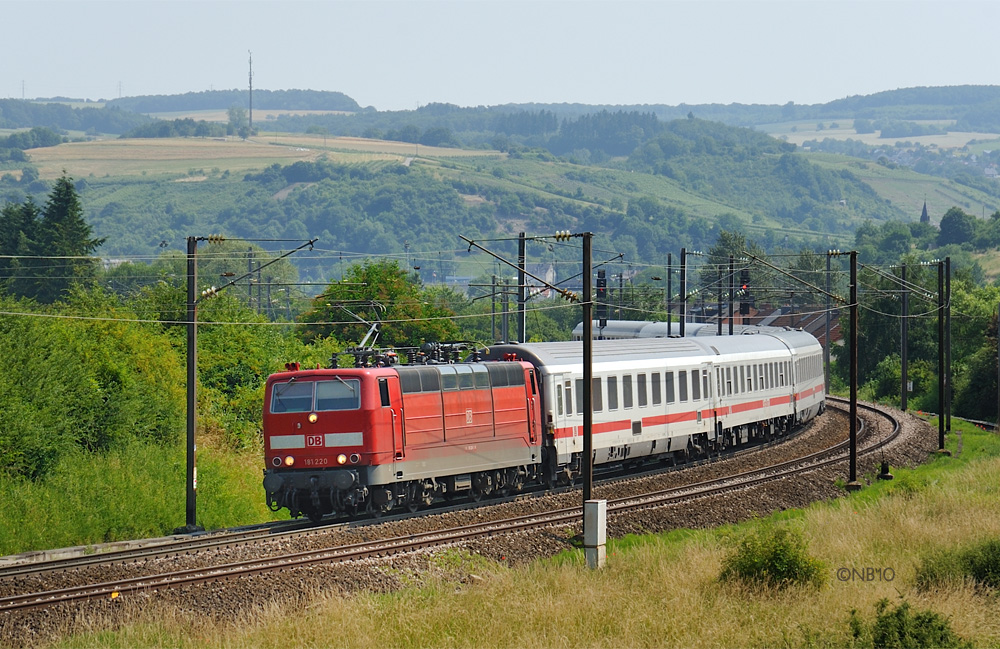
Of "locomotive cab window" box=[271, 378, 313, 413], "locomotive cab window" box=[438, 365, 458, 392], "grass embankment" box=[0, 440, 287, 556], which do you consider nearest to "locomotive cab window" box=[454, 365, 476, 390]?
"locomotive cab window" box=[438, 365, 458, 392]

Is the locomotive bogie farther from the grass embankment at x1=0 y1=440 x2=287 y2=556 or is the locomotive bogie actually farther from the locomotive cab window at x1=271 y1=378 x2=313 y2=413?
the grass embankment at x1=0 y1=440 x2=287 y2=556

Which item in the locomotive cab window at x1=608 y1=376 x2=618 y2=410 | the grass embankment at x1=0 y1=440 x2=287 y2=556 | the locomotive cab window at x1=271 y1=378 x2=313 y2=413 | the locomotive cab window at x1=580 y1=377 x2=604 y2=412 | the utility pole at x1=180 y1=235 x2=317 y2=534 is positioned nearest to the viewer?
the locomotive cab window at x1=271 y1=378 x2=313 y2=413

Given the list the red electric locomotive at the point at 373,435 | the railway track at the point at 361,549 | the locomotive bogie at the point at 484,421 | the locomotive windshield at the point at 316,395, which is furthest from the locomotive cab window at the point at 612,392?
the locomotive windshield at the point at 316,395

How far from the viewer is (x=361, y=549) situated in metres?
24.7

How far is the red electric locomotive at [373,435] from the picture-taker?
28.1 meters

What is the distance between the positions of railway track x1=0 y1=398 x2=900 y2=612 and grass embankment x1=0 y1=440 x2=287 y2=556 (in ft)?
14.5

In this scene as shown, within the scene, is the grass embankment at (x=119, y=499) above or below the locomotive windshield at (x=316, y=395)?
below

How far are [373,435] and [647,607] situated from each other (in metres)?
9.87

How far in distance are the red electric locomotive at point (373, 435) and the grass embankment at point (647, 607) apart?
4.82m

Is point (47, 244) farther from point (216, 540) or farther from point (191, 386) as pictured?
point (216, 540)

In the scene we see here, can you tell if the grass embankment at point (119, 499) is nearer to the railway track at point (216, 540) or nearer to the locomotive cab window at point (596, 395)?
the railway track at point (216, 540)

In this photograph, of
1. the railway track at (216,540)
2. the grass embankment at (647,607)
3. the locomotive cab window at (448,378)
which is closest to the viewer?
the grass embankment at (647,607)

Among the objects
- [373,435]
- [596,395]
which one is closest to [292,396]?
[373,435]

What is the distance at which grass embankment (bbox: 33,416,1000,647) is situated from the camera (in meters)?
17.9
